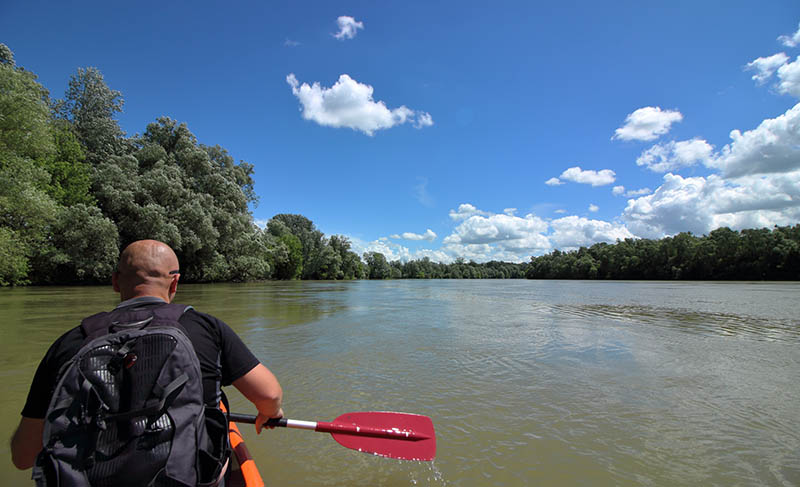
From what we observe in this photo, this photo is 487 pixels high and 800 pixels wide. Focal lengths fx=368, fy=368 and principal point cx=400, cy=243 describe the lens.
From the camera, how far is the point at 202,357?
1693 millimetres

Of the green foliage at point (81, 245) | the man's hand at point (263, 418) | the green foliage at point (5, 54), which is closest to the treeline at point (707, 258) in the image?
the man's hand at point (263, 418)

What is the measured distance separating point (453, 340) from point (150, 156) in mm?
32542

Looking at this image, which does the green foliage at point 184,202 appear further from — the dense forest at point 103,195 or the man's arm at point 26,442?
the man's arm at point 26,442

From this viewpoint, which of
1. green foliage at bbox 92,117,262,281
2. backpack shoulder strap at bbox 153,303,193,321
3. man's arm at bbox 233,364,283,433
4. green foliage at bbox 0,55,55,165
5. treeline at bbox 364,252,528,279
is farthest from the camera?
treeline at bbox 364,252,528,279

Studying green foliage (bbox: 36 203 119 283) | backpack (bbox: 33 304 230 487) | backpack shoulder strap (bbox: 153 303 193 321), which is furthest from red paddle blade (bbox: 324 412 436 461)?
green foliage (bbox: 36 203 119 283)

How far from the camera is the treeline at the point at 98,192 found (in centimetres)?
1655

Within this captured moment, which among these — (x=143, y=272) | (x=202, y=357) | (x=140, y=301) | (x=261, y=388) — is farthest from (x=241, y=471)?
(x=143, y=272)

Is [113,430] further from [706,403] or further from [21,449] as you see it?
[706,403]

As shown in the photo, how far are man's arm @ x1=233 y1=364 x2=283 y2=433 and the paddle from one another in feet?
1.61

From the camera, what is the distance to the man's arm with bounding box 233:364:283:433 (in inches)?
74.2

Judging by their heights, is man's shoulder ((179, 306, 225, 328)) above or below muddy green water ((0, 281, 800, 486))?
above

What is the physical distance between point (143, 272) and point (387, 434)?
1947 millimetres

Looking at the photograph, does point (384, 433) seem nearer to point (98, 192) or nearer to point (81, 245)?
point (81, 245)

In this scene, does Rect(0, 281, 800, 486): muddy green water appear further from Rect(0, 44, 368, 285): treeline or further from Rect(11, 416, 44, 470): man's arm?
Rect(0, 44, 368, 285): treeline
